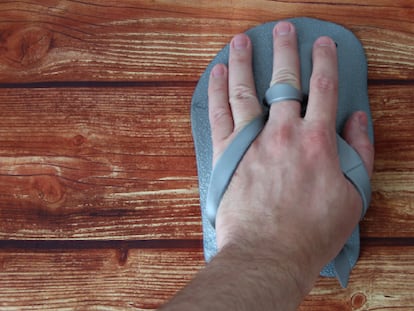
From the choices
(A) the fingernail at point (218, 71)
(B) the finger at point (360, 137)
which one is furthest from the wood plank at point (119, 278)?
(A) the fingernail at point (218, 71)

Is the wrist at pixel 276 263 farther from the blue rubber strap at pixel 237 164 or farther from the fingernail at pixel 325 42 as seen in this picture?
the fingernail at pixel 325 42

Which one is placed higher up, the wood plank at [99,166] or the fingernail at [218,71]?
the fingernail at [218,71]

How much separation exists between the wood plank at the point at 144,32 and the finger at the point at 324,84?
7cm

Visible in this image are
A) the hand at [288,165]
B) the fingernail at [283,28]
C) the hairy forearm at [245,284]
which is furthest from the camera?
the fingernail at [283,28]

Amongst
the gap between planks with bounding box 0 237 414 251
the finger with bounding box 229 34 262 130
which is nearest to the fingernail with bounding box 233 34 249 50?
the finger with bounding box 229 34 262 130

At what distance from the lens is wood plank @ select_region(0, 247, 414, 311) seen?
0.64 m

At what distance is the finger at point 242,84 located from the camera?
2.05 ft

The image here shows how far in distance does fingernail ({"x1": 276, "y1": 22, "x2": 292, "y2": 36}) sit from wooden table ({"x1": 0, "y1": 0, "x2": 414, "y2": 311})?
4cm

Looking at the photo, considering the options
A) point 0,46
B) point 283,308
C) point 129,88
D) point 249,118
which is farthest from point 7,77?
point 283,308

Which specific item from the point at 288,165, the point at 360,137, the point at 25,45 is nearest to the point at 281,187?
the point at 288,165

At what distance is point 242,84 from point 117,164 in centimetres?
20

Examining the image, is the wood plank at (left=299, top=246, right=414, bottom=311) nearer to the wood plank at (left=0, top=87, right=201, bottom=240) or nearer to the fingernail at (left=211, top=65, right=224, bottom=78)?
the wood plank at (left=0, top=87, right=201, bottom=240)

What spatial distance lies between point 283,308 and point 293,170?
0.54 ft

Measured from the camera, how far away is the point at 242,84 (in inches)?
25.2
